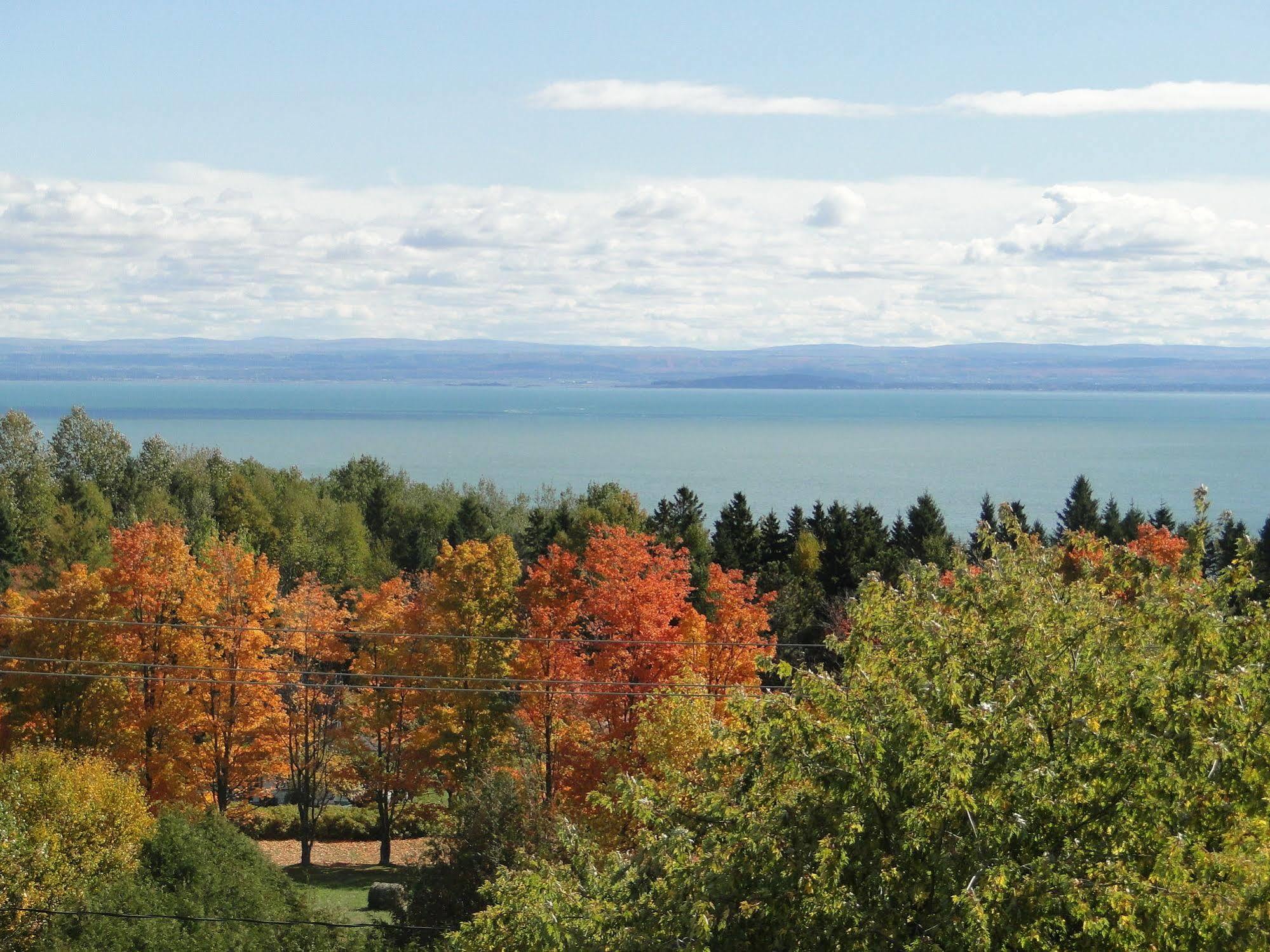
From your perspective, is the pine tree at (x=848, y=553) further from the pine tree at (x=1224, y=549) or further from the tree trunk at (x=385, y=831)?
the tree trunk at (x=385, y=831)

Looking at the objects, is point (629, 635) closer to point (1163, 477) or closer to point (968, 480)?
point (968, 480)

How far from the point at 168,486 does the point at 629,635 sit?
53.4 meters

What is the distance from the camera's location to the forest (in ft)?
30.0

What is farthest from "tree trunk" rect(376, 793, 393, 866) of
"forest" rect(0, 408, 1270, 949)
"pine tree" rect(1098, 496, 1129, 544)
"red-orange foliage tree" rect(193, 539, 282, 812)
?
"pine tree" rect(1098, 496, 1129, 544)

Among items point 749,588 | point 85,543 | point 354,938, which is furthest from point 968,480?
point 354,938

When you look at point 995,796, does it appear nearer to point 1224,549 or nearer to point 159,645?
point 159,645

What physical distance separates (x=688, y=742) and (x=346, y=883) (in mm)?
14120

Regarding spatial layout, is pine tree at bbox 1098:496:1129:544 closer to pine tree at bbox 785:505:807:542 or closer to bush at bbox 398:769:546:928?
pine tree at bbox 785:505:807:542

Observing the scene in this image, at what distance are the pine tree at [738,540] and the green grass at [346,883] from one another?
22811mm

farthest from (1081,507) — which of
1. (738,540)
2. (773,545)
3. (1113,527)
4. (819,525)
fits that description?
(738,540)

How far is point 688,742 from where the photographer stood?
68.4ft

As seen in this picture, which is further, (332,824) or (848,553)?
(848,553)

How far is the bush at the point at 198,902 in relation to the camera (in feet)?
60.6

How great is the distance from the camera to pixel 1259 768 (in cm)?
920
